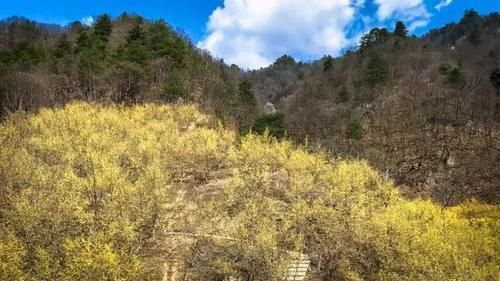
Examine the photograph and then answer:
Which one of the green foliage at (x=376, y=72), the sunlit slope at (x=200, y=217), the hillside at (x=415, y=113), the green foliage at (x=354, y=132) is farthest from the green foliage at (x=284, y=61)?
the sunlit slope at (x=200, y=217)

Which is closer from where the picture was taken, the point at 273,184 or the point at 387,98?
the point at 273,184

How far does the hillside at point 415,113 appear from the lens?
57969mm

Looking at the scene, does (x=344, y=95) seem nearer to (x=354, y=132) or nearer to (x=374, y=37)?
(x=354, y=132)

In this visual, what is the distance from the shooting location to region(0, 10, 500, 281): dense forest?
2927cm

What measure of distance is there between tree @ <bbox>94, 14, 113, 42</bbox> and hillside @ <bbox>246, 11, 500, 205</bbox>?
96.3 feet

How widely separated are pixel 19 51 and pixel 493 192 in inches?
2174

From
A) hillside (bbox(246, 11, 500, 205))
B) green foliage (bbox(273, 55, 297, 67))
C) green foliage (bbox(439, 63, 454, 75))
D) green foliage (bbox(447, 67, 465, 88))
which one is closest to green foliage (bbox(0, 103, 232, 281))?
hillside (bbox(246, 11, 500, 205))

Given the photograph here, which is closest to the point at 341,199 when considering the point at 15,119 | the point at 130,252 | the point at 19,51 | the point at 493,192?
the point at 130,252

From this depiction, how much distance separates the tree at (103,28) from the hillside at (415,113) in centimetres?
2934

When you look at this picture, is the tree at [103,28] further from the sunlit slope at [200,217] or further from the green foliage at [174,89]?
the sunlit slope at [200,217]

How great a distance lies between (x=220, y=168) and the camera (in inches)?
1889

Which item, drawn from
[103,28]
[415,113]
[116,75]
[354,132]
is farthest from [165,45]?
[415,113]

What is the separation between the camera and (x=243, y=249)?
30766 mm

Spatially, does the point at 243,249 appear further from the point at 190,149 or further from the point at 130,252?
the point at 190,149
